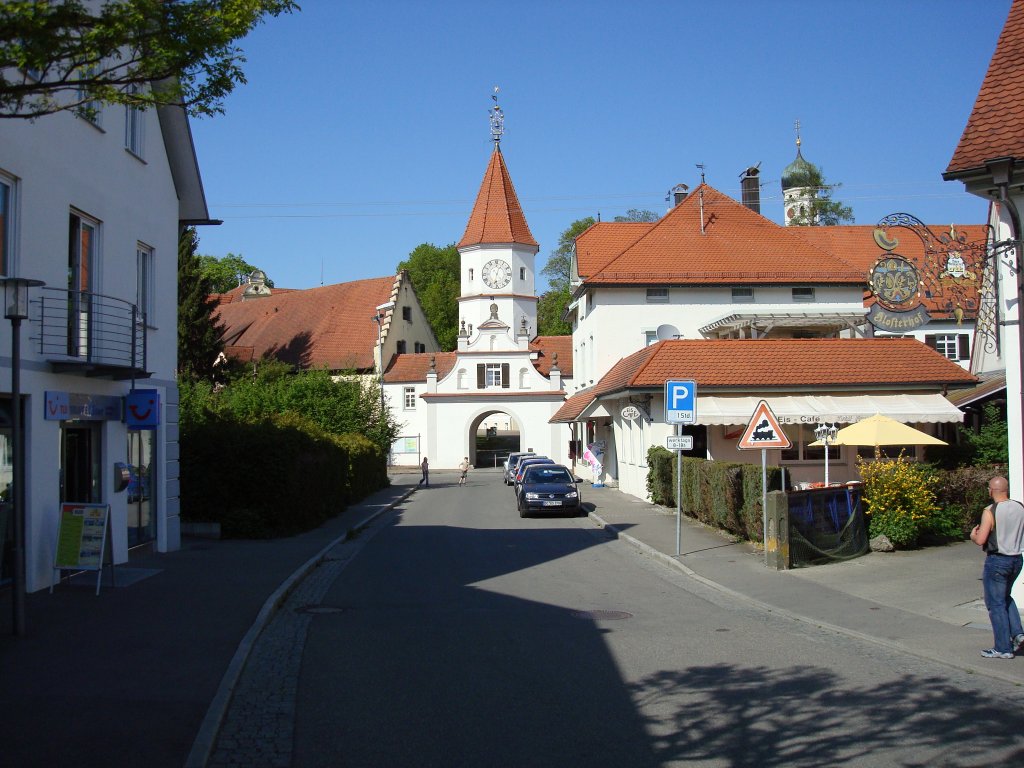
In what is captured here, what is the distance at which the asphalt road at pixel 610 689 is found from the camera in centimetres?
689

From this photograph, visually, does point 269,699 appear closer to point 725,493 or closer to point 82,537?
point 82,537

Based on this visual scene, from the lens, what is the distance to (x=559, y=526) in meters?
27.3

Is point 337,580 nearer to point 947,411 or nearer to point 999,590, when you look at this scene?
point 999,590

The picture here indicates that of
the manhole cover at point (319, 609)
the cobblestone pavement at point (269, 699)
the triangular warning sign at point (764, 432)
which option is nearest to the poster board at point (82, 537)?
the cobblestone pavement at point (269, 699)

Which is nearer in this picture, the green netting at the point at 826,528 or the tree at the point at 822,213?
the green netting at the point at 826,528

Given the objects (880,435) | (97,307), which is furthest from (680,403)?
(97,307)

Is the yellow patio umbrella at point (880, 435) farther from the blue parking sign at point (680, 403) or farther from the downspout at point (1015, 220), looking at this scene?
the downspout at point (1015, 220)

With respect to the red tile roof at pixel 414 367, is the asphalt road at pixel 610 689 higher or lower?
lower

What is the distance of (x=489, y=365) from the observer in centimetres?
6706

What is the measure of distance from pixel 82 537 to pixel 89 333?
2.93 meters

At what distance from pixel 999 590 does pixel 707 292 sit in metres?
38.3

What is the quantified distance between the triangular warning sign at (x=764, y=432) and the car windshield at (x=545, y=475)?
44.5 ft

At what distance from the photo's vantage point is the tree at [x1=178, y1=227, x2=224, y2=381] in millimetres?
51656

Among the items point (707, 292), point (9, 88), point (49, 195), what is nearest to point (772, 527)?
point (49, 195)
